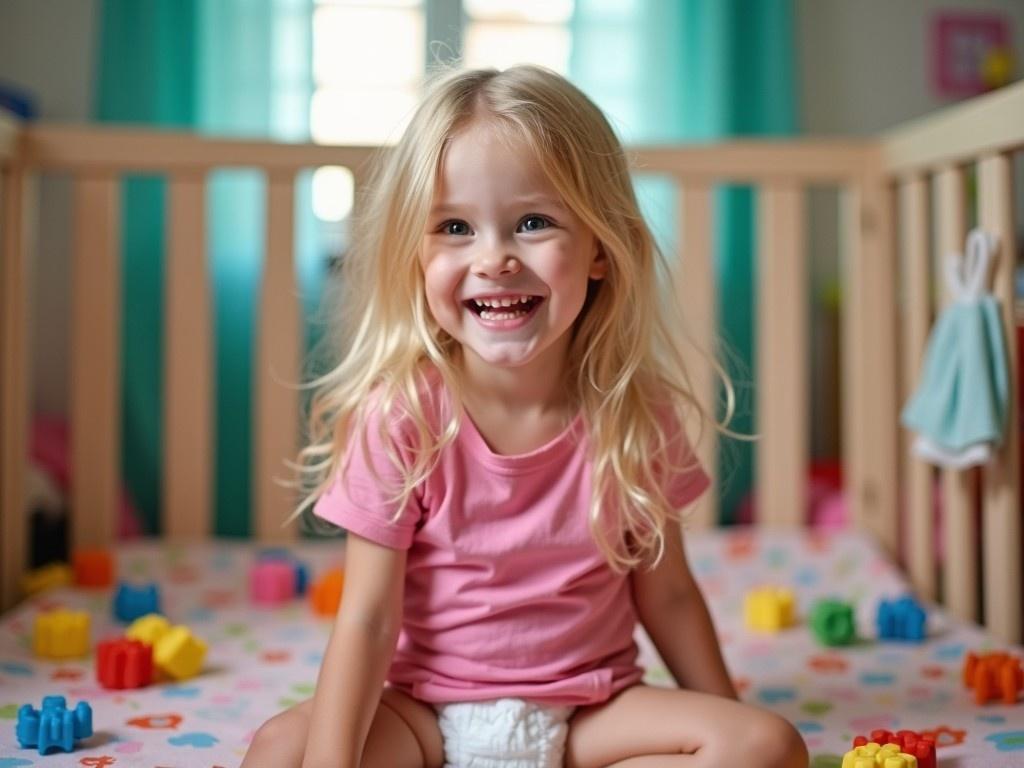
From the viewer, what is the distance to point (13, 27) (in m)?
2.35

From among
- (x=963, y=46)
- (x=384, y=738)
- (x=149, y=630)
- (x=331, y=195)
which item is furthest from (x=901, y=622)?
(x=963, y=46)

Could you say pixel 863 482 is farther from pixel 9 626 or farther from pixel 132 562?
pixel 9 626

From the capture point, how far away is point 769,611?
4.91ft

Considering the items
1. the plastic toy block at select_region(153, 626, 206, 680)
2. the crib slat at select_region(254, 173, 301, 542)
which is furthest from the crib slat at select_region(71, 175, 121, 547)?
the plastic toy block at select_region(153, 626, 206, 680)

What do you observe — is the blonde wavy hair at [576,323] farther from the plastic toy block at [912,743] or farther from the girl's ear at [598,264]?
the plastic toy block at [912,743]

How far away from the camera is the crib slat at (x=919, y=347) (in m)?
1.68

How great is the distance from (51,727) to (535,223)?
57cm

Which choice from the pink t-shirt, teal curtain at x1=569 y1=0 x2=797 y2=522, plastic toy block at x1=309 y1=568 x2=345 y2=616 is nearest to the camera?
the pink t-shirt

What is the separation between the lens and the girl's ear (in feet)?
3.49

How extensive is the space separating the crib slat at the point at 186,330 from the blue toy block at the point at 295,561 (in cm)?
17

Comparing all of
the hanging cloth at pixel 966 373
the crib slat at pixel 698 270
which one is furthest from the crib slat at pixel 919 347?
the crib slat at pixel 698 270

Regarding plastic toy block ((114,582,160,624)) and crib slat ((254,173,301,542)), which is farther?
crib slat ((254,173,301,542))

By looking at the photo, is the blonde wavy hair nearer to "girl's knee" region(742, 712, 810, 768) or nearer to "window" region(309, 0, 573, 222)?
"girl's knee" region(742, 712, 810, 768)

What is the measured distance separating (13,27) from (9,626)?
1.36 m
